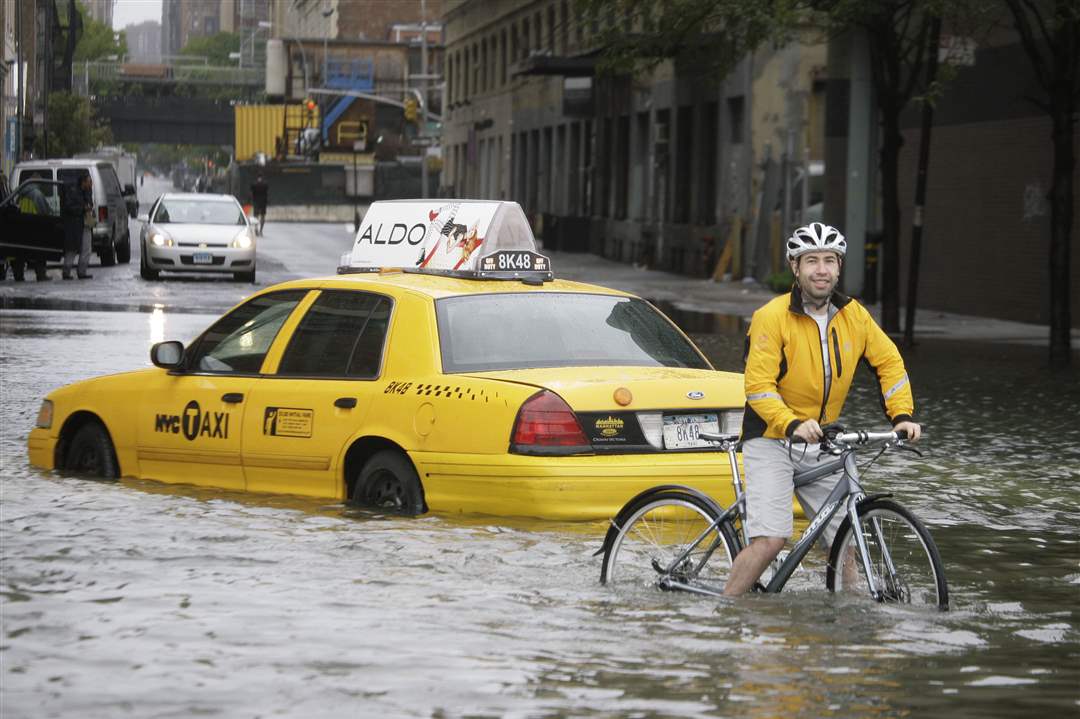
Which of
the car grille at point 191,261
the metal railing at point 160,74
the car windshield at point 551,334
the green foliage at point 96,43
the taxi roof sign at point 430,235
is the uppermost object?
the green foliage at point 96,43

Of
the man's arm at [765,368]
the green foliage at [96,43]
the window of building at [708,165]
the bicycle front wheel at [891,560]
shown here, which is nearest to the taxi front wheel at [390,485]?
the bicycle front wheel at [891,560]

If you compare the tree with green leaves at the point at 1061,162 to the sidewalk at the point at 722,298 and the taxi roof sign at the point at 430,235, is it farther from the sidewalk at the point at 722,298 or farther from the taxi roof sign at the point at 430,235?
the taxi roof sign at the point at 430,235

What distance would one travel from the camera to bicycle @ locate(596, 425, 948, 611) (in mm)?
7719

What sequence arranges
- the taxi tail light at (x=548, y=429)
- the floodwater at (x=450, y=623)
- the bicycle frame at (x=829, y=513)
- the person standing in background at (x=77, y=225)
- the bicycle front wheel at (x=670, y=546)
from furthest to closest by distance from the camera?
the person standing in background at (x=77, y=225) < the taxi tail light at (x=548, y=429) < the bicycle front wheel at (x=670, y=546) < the bicycle frame at (x=829, y=513) < the floodwater at (x=450, y=623)

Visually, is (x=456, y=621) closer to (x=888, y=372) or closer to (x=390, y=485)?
(x=888, y=372)

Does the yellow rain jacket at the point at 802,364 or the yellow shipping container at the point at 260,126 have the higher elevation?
the yellow shipping container at the point at 260,126

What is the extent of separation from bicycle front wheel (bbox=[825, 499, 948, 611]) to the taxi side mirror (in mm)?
4341

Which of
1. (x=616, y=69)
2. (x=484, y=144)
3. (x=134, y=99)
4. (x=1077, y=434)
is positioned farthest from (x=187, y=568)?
(x=134, y=99)

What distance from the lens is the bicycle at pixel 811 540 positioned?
25.3ft

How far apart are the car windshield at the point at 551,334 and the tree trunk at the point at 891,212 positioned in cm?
1681

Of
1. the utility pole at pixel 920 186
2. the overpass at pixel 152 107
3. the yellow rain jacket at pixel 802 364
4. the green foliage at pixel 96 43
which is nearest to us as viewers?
the yellow rain jacket at pixel 802 364

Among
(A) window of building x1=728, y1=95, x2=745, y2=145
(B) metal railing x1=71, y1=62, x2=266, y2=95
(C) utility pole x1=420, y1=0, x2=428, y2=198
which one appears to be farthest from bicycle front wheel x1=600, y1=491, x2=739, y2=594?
(B) metal railing x1=71, y1=62, x2=266, y2=95


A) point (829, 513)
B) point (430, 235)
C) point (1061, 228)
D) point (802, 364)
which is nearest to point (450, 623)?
point (829, 513)

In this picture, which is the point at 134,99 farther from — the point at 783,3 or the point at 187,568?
the point at 187,568
